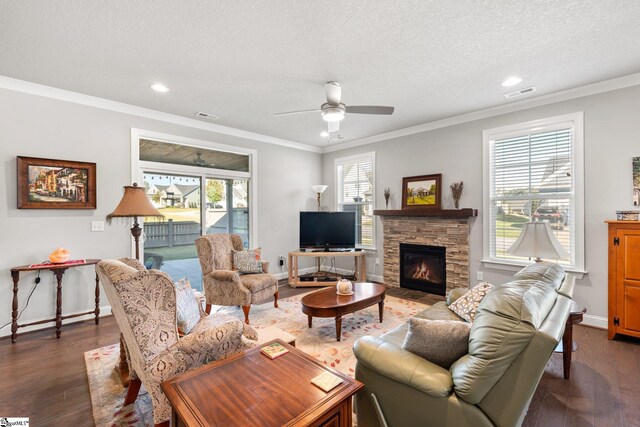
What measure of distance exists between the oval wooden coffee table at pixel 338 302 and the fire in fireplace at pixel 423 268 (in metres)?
1.57

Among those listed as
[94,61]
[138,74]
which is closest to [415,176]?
[138,74]

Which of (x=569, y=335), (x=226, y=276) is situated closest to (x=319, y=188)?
(x=226, y=276)

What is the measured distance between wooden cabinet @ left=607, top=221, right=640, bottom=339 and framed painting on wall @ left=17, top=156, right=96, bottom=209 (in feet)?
19.2

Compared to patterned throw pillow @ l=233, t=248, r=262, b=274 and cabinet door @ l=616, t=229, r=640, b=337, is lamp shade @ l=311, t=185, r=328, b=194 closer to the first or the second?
patterned throw pillow @ l=233, t=248, r=262, b=274

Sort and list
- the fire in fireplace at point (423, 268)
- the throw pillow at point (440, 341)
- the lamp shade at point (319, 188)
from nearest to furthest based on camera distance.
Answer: the throw pillow at point (440, 341)
the fire in fireplace at point (423, 268)
the lamp shade at point (319, 188)

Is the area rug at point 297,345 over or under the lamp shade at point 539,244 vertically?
under

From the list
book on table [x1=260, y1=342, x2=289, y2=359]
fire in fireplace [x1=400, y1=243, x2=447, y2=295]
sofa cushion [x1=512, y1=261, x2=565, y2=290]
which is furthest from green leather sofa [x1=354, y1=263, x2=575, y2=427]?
fire in fireplace [x1=400, y1=243, x2=447, y2=295]

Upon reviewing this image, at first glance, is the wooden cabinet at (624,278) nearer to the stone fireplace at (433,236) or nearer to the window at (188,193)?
the stone fireplace at (433,236)

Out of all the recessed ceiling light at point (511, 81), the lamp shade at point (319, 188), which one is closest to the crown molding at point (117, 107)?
the lamp shade at point (319, 188)

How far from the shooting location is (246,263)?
4004 millimetres

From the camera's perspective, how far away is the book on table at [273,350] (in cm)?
161

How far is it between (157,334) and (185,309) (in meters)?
0.52

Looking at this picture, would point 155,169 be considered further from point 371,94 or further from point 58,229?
point 371,94

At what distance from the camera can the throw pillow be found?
56.6 inches
